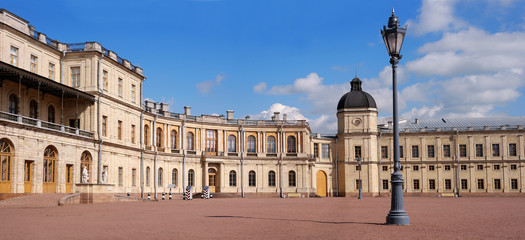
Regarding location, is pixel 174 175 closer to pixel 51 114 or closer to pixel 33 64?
pixel 51 114

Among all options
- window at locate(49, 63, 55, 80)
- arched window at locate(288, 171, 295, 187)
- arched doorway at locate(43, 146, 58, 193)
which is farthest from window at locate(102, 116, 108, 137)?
arched window at locate(288, 171, 295, 187)

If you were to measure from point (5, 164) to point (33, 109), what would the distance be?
7.40 m

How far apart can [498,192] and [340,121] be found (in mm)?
22702

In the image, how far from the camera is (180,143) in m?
63.6

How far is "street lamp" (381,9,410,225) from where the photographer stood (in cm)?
Answer: 1634

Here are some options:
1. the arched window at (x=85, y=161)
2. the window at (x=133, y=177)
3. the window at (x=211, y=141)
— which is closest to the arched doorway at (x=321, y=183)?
the window at (x=211, y=141)

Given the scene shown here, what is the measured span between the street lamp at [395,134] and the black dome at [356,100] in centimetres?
5974

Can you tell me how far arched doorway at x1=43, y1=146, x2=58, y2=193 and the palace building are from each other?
70 millimetres

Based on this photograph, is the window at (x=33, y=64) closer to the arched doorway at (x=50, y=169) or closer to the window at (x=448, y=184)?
the arched doorway at (x=50, y=169)

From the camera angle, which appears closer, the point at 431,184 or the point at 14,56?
the point at 14,56

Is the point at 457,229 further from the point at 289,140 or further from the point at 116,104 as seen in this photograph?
the point at 289,140

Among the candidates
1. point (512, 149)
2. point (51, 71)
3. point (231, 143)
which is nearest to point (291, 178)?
point (231, 143)

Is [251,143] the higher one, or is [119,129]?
[119,129]

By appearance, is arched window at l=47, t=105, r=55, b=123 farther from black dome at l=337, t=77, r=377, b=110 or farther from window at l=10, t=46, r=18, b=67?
black dome at l=337, t=77, r=377, b=110
